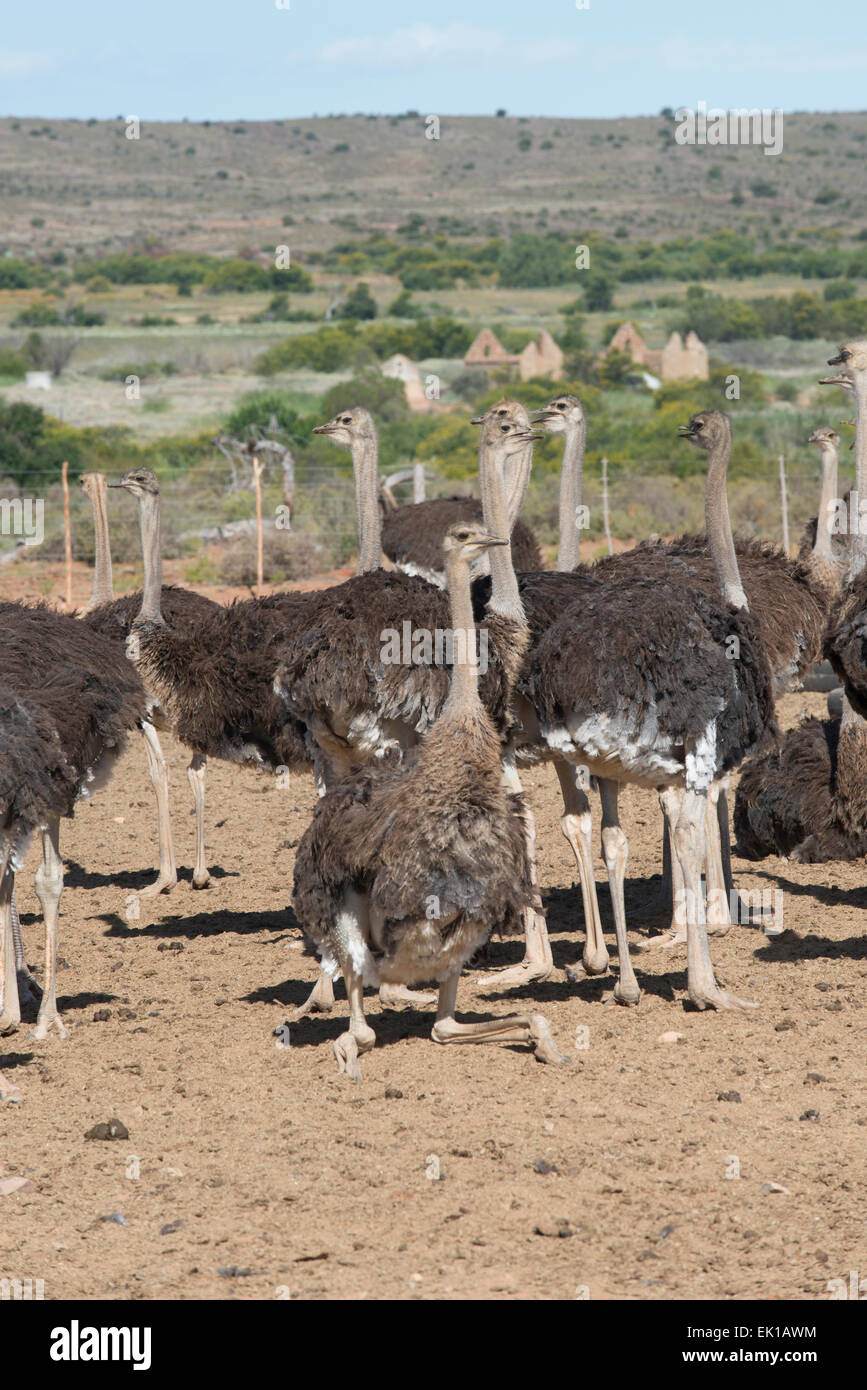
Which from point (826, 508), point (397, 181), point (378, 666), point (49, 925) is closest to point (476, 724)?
point (378, 666)

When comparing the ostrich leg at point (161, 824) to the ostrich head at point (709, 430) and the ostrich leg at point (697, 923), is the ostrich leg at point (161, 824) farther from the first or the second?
the ostrich leg at point (697, 923)

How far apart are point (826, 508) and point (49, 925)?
648 centimetres

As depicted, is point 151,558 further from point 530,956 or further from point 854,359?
point 854,359

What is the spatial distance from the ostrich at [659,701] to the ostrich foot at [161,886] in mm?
3146

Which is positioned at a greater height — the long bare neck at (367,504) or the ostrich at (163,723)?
the long bare neck at (367,504)

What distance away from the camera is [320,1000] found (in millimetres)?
6863

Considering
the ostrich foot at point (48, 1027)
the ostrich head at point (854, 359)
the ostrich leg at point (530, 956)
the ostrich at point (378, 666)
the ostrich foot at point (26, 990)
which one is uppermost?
the ostrich head at point (854, 359)

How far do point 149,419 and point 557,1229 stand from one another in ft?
124

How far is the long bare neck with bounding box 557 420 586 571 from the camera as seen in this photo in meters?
8.94

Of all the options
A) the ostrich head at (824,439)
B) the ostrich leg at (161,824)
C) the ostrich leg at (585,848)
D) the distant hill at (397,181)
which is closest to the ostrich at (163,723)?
the ostrich leg at (161,824)

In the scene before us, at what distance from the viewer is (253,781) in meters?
12.1

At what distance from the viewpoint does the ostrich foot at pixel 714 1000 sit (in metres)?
6.64

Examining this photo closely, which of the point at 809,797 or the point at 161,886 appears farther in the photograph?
the point at 161,886
